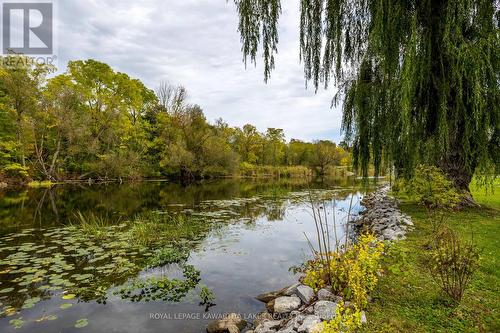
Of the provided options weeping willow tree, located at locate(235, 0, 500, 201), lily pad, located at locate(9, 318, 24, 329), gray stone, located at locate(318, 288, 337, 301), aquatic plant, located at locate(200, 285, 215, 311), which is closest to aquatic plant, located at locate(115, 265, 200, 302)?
aquatic plant, located at locate(200, 285, 215, 311)

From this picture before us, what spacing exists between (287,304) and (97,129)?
1204 inches

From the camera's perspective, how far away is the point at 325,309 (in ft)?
11.0

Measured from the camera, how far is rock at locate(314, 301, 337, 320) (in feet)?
10.6

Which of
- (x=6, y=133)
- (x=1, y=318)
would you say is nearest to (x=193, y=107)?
(x=6, y=133)

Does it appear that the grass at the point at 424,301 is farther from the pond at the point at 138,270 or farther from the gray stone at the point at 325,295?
the pond at the point at 138,270

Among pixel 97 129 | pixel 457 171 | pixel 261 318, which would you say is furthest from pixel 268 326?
pixel 97 129

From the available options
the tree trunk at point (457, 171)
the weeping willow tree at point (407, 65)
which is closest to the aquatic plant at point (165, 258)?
the weeping willow tree at point (407, 65)

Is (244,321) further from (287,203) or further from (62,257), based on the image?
(287,203)

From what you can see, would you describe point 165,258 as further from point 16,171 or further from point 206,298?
point 16,171

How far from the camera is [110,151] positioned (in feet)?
95.2

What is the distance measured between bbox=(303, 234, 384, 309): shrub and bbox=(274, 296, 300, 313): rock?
34 centimetres

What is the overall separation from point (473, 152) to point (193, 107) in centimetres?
2995

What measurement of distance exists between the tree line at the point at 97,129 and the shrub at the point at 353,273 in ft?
62.6

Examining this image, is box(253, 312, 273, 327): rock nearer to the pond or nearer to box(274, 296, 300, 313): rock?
box(274, 296, 300, 313): rock
